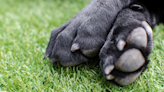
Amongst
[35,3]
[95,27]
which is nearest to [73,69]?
[95,27]

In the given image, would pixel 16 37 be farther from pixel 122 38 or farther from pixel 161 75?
pixel 161 75

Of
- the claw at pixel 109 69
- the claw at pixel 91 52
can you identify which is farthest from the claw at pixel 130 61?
the claw at pixel 91 52

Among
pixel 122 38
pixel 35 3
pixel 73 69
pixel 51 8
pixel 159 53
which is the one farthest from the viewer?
pixel 35 3

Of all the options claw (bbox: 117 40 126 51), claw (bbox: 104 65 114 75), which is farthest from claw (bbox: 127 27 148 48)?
claw (bbox: 104 65 114 75)

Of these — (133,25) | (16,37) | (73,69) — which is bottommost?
(73,69)

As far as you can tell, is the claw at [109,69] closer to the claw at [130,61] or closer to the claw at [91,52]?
the claw at [130,61]

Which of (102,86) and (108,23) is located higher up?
(108,23)

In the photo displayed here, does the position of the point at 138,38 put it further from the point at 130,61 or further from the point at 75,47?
the point at 75,47

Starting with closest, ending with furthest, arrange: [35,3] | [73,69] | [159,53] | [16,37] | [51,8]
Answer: [73,69] < [159,53] < [16,37] < [51,8] < [35,3]
